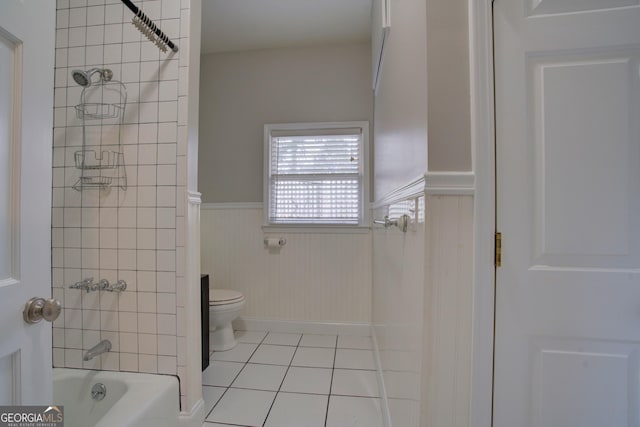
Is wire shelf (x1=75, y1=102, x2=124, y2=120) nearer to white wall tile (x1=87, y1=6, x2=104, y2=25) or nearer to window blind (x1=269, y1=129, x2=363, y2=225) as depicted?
white wall tile (x1=87, y1=6, x2=104, y2=25)

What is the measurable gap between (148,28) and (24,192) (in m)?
0.89

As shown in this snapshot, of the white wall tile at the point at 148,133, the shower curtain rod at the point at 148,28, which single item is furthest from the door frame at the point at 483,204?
the white wall tile at the point at 148,133

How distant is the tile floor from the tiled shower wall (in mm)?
443

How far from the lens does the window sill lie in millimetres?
2398

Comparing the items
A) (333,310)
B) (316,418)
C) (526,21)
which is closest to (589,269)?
(526,21)

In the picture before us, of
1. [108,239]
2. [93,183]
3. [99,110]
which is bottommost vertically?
[108,239]

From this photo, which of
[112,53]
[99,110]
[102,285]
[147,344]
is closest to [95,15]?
[112,53]

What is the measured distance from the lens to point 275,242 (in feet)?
7.97

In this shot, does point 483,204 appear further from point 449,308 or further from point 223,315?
Result: point 223,315

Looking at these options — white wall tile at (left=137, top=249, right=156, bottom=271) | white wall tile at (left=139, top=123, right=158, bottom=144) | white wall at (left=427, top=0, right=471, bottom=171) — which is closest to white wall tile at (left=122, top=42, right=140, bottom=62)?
white wall tile at (left=139, top=123, right=158, bottom=144)

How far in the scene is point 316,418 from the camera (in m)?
1.41

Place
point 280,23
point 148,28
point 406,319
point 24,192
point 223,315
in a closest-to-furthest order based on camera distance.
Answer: point 24,192, point 406,319, point 148,28, point 223,315, point 280,23

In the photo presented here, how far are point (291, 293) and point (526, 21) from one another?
2292 mm

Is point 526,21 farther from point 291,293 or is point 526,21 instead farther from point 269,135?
point 291,293
